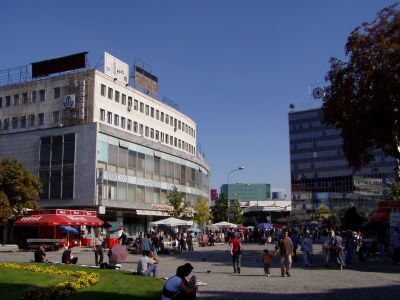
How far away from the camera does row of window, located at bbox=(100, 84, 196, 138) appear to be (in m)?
62.8

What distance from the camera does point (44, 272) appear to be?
18828 mm

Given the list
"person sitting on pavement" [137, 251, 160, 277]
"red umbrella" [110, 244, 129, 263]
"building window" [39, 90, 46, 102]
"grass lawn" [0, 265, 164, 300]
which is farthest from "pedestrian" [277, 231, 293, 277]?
"building window" [39, 90, 46, 102]

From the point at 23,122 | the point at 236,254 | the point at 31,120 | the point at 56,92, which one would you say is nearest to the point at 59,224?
the point at 56,92

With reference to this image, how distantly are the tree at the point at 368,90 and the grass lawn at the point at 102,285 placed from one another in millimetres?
16991

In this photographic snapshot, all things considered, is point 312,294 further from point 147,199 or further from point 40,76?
point 40,76

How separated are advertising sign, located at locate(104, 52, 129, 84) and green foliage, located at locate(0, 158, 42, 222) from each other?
21.1 metres

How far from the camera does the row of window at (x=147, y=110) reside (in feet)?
206

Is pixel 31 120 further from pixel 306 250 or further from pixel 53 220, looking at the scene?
pixel 306 250

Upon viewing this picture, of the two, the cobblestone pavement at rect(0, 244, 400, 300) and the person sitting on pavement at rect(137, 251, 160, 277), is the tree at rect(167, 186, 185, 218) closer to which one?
the cobblestone pavement at rect(0, 244, 400, 300)

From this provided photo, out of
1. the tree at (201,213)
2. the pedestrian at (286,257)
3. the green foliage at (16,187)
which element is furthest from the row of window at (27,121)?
the pedestrian at (286,257)

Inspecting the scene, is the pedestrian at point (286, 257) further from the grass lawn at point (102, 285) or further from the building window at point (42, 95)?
the building window at point (42, 95)

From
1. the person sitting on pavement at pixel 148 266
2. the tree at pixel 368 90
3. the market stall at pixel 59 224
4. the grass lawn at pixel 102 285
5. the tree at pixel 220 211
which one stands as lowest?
the grass lawn at pixel 102 285

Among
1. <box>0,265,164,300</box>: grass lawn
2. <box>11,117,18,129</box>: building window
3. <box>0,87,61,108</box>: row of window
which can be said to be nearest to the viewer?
<box>0,265,164,300</box>: grass lawn

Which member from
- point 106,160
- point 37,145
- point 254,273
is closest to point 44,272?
point 254,273
